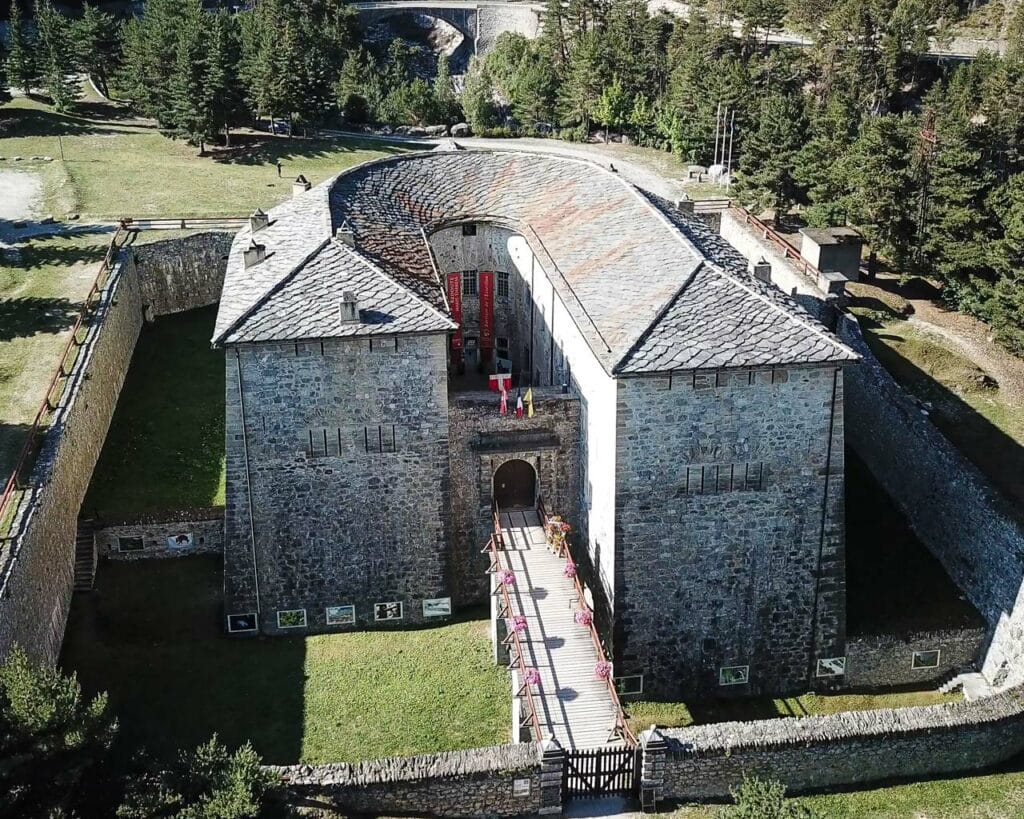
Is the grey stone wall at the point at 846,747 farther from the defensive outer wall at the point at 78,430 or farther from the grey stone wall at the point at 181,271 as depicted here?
the grey stone wall at the point at 181,271

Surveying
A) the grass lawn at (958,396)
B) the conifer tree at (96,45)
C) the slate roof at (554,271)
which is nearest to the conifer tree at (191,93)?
the conifer tree at (96,45)

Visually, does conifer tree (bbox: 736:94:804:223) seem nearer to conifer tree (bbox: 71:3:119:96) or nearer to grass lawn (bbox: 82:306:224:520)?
grass lawn (bbox: 82:306:224:520)

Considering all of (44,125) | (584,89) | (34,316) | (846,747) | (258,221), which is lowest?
(846,747)

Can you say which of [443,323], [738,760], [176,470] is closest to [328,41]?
[176,470]

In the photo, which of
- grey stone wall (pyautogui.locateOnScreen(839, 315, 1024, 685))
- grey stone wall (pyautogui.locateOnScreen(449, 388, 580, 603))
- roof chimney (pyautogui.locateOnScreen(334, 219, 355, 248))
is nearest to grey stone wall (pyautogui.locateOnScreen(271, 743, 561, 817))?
grey stone wall (pyautogui.locateOnScreen(449, 388, 580, 603))

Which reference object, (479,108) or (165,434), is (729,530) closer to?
(165,434)

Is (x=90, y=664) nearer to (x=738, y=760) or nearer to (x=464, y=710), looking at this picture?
(x=464, y=710)

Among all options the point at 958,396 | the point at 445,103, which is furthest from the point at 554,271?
the point at 445,103
